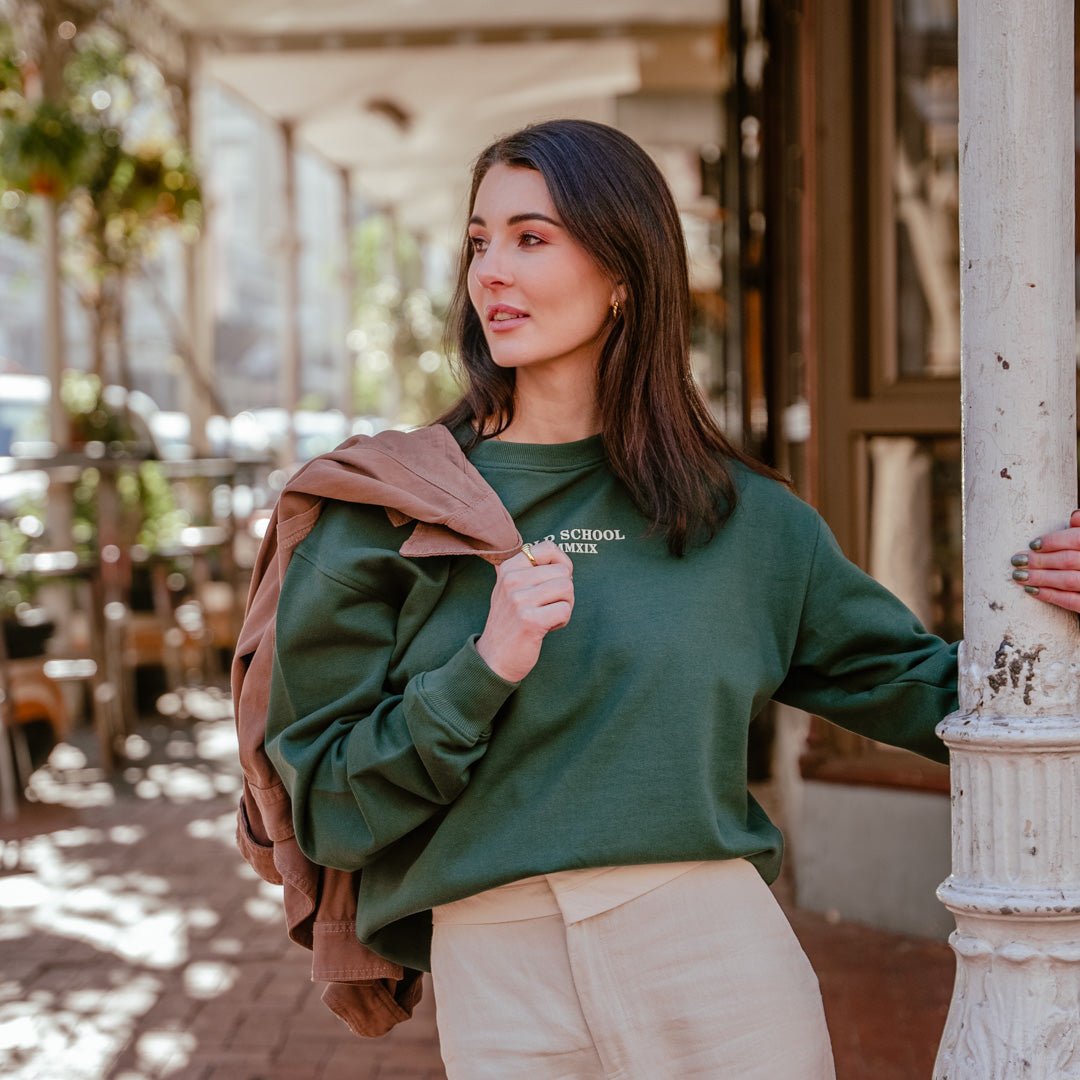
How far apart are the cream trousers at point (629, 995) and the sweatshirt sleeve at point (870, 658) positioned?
1.06 feet

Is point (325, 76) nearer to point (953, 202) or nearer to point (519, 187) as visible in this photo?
point (953, 202)

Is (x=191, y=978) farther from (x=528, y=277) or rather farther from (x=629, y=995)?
(x=528, y=277)

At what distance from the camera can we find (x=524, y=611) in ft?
5.37

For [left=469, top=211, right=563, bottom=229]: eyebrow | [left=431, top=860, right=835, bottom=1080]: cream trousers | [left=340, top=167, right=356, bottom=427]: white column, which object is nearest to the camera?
[left=431, top=860, right=835, bottom=1080]: cream trousers

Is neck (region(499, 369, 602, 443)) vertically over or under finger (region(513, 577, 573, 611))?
over

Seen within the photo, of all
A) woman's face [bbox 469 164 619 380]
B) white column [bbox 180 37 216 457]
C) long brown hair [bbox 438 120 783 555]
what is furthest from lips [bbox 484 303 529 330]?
white column [bbox 180 37 216 457]

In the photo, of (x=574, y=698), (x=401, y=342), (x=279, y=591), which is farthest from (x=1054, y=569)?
(x=401, y=342)

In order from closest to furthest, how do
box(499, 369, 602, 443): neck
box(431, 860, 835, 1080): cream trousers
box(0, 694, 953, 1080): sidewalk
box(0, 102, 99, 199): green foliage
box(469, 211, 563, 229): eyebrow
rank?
box(431, 860, 835, 1080): cream trousers
box(469, 211, 563, 229): eyebrow
box(499, 369, 602, 443): neck
box(0, 694, 953, 1080): sidewalk
box(0, 102, 99, 199): green foliage

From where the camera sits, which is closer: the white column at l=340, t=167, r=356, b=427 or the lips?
the lips

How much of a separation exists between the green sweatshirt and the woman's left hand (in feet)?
1.05

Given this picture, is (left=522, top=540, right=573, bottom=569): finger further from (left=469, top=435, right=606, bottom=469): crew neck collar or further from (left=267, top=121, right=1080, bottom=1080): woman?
(left=469, top=435, right=606, bottom=469): crew neck collar

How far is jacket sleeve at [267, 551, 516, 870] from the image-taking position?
1665 millimetres

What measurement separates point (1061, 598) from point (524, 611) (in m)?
0.59

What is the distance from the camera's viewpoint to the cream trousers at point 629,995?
5.74ft
